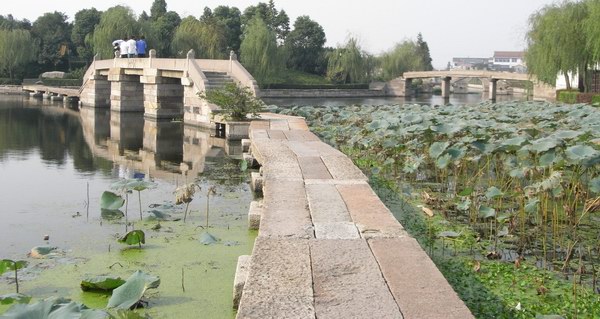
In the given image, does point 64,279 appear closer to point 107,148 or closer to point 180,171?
point 180,171

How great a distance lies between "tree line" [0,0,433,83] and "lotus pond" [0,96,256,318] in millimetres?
27965

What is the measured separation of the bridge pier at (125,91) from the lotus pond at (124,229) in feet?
39.4

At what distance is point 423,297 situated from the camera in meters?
3.60

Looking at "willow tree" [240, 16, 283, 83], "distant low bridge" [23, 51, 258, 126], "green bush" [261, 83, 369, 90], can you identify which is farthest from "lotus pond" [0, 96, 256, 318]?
"green bush" [261, 83, 369, 90]

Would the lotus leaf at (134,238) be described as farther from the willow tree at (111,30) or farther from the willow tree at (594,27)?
the willow tree at (111,30)

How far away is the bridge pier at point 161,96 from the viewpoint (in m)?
23.4

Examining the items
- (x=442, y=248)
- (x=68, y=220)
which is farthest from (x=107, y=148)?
(x=442, y=248)

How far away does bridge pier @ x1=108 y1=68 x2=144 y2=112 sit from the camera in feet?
89.1

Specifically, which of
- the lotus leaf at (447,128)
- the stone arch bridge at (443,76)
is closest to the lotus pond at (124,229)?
the lotus leaf at (447,128)

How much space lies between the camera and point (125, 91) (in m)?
27.6

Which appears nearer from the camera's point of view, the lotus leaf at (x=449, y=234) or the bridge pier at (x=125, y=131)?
the lotus leaf at (x=449, y=234)

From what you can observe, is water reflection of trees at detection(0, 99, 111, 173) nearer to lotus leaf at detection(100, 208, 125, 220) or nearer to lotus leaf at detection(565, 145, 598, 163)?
lotus leaf at detection(100, 208, 125, 220)

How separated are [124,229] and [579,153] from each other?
14.5ft

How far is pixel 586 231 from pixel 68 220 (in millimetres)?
5371
